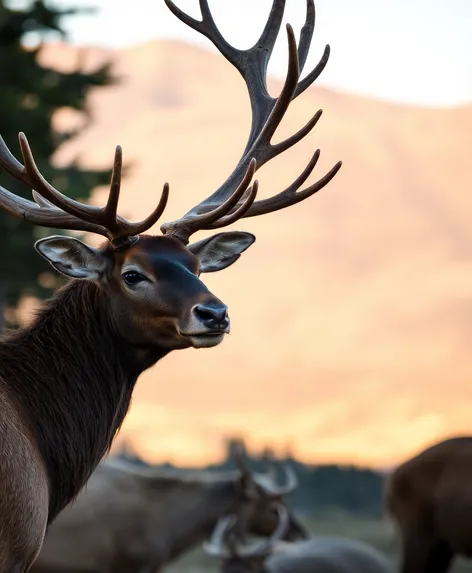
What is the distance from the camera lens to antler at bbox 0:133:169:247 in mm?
5773

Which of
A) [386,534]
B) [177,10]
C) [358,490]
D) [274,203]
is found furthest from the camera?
[358,490]

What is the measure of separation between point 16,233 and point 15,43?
3.77 metres

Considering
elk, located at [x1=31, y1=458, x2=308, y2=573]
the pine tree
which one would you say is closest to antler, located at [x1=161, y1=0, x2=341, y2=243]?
elk, located at [x1=31, y1=458, x2=308, y2=573]

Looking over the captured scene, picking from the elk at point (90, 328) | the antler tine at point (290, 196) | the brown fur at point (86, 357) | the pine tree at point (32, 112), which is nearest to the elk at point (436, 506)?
the antler tine at point (290, 196)

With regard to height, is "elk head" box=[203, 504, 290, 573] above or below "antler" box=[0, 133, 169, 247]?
below

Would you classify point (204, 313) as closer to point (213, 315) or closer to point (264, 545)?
point (213, 315)

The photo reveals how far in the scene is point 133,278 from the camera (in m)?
5.77

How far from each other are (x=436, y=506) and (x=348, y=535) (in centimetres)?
1203

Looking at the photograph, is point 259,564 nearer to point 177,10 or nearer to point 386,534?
point 177,10

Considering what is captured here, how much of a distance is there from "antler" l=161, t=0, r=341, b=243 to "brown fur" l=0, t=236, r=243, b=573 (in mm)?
403

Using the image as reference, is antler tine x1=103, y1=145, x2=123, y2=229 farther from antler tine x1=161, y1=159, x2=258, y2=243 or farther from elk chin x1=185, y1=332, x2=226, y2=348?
elk chin x1=185, y1=332, x2=226, y2=348

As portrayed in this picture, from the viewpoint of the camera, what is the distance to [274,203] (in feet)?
22.3

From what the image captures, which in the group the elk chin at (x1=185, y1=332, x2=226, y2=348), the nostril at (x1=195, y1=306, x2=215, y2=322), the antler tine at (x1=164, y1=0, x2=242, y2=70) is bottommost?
the elk chin at (x1=185, y1=332, x2=226, y2=348)

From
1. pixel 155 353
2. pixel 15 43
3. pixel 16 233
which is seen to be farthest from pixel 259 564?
pixel 15 43
